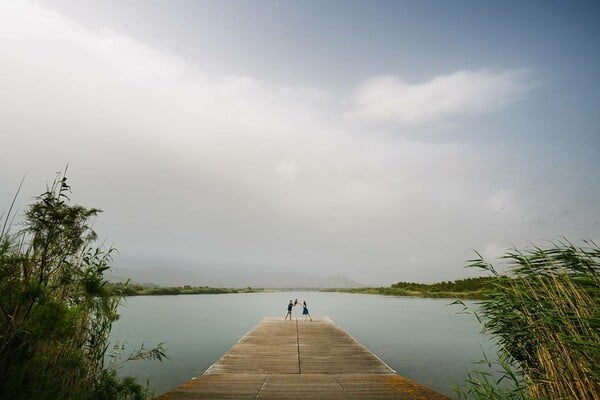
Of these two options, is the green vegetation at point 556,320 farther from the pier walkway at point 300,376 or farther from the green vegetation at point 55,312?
the green vegetation at point 55,312

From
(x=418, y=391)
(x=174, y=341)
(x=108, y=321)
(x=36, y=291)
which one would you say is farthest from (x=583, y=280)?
(x=174, y=341)

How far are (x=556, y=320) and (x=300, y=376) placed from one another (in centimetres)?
527

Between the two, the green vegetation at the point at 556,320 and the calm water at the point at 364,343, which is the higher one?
the green vegetation at the point at 556,320

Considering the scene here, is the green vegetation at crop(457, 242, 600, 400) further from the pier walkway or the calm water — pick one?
the calm water

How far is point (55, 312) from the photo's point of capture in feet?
10.9

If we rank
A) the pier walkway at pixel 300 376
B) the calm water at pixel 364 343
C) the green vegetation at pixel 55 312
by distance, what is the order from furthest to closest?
the calm water at pixel 364 343 < the pier walkway at pixel 300 376 < the green vegetation at pixel 55 312

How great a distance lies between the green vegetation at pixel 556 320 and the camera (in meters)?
3.53

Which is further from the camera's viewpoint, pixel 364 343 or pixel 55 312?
pixel 364 343

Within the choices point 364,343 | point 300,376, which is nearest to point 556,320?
point 300,376

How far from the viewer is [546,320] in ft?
13.0

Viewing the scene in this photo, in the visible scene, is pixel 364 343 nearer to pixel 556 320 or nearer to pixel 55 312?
pixel 556 320

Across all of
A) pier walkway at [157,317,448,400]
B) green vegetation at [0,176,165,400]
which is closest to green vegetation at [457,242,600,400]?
pier walkway at [157,317,448,400]

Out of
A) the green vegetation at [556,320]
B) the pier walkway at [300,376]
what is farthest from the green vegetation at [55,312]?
the green vegetation at [556,320]

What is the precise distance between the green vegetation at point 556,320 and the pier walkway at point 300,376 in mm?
1936
